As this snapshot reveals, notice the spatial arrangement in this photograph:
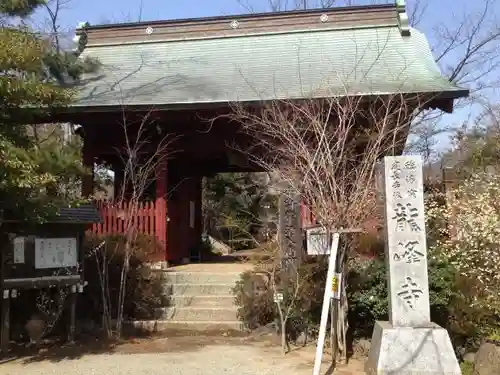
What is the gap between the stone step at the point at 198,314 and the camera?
401 inches

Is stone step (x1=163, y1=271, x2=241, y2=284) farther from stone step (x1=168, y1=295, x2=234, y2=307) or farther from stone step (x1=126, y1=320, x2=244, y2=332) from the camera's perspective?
stone step (x1=126, y1=320, x2=244, y2=332)

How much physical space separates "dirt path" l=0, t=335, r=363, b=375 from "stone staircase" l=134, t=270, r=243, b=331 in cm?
65

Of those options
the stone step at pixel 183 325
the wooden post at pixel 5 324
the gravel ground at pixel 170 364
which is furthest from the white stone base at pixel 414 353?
the wooden post at pixel 5 324

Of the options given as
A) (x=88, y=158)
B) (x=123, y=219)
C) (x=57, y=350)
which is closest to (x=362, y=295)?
(x=57, y=350)

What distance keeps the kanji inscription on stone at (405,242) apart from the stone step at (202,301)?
397 centimetres

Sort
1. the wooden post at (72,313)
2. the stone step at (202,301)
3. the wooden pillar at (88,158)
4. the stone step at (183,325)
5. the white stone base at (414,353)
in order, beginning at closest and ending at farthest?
the white stone base at (414,353) < the wooden post at (72,313) < the stone step at (183,325) < the stone step at (202,301) < the wooden pillar at (88,158)

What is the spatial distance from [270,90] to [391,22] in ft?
15.3

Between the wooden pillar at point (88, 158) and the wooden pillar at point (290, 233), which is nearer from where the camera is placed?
the wooden pillar at point (290, 233)

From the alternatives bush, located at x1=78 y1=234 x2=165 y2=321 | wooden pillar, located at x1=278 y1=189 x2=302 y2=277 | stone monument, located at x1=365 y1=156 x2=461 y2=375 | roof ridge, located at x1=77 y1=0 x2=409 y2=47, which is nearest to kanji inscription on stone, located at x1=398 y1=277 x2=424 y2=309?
stone monument, located at x1=365 y1=156 x2=461 y2=375

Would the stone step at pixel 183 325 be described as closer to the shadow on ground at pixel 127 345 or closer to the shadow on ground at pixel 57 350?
the shadow on ground at pixel 127 345

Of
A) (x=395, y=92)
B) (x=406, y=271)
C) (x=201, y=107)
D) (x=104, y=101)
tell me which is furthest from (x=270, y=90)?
(x=406, y=271)

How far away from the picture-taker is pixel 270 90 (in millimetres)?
11656

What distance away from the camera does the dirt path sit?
7.50m

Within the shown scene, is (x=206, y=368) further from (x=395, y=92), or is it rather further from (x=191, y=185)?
(x=191, y=185)
